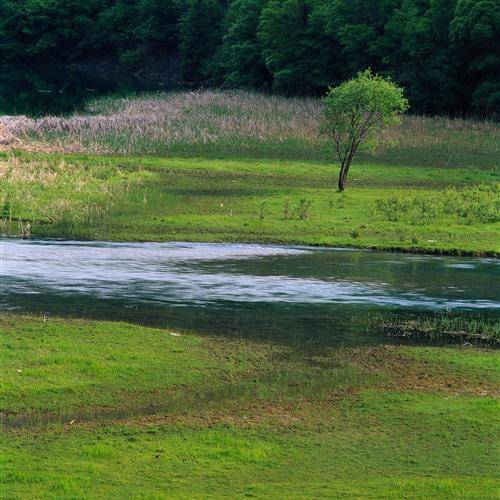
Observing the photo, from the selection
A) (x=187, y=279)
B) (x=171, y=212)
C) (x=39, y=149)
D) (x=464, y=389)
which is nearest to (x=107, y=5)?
(x=39, y=149)

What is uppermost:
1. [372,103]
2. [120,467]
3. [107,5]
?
[107,5]

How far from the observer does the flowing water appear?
24.7m

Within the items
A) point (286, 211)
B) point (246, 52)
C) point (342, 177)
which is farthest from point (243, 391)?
point (246, 52)

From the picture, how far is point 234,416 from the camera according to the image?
17.2 metres

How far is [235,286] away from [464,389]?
10421mm

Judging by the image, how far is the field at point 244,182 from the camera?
37375 millimetres

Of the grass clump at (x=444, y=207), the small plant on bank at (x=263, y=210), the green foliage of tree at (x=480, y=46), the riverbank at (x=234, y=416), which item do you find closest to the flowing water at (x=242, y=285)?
the riverbank at (x=234, y=416)

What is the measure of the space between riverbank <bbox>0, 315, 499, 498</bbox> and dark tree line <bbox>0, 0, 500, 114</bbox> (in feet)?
207

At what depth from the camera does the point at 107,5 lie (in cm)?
16938

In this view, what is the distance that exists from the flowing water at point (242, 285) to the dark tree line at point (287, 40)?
5107 centimetres

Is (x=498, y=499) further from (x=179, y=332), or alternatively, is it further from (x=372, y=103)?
(x=372, y=103)

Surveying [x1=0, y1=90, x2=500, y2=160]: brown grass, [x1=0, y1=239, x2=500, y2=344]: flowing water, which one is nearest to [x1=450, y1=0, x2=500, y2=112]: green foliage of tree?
[x1=0, y1=90, x2=500, y2=160]: brown grass

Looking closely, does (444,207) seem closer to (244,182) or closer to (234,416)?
(244,182)

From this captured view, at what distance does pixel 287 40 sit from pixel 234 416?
312ft
